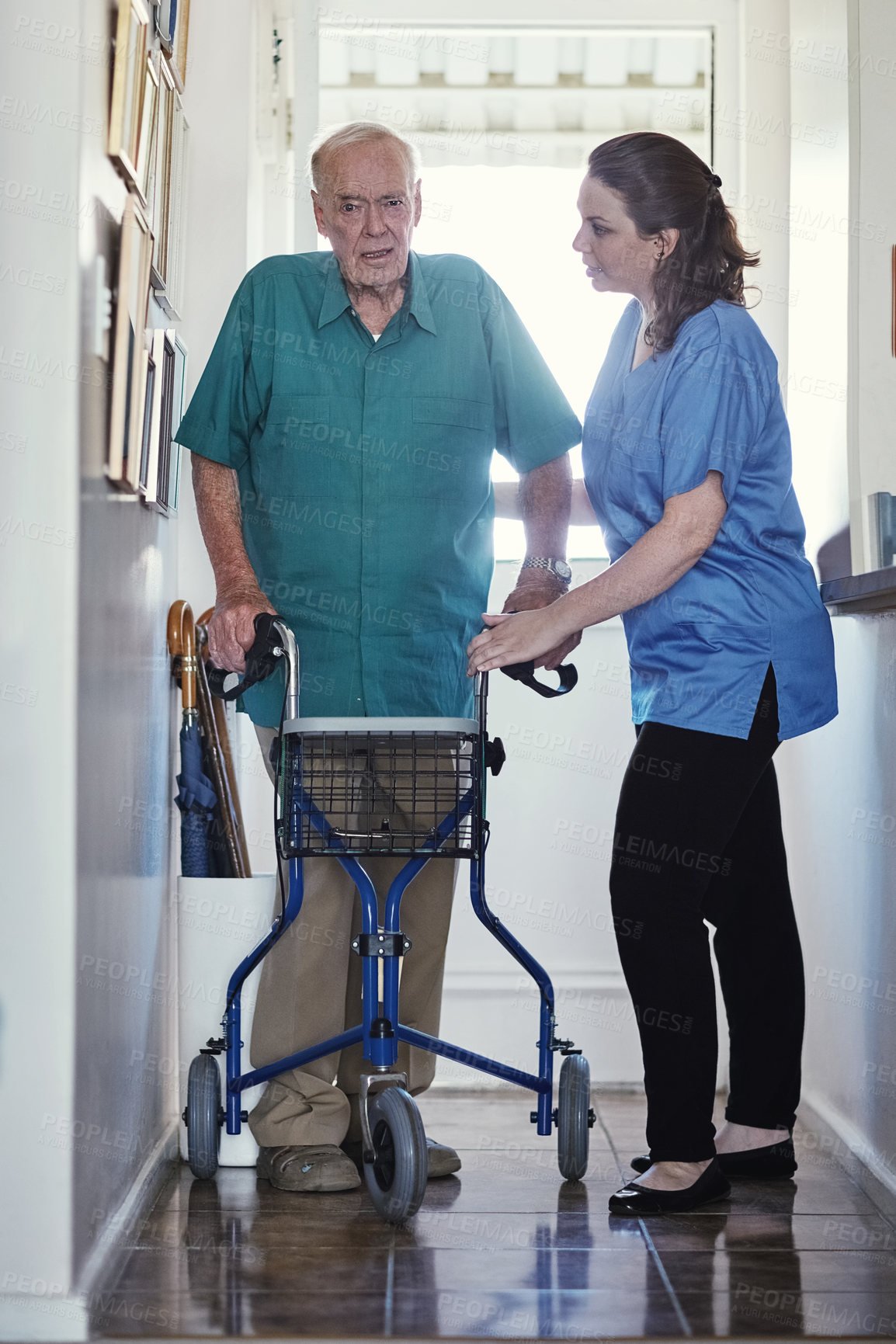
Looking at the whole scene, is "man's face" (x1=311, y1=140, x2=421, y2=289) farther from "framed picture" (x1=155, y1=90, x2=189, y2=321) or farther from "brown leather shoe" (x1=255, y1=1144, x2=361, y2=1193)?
"brown leather shoe" (x1=255, y1=1144, x2=361, y2=1193)

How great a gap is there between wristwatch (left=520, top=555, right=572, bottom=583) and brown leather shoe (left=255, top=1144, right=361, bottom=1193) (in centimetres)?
101

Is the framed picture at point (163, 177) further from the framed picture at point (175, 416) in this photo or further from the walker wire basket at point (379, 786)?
the walker wire basket at point (379, 786)

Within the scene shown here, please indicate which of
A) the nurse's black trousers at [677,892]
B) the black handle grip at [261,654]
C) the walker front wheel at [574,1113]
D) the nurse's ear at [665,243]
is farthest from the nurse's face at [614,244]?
the walker front wheel at [574,1113]

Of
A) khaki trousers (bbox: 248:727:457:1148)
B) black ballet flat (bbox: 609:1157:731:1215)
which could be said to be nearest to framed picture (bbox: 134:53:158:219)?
khaki trousers (bbox: 248:727:457:1148)

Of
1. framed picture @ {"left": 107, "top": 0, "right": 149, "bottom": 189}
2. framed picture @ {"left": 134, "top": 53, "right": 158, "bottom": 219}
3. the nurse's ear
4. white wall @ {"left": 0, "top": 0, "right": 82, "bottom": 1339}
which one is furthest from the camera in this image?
the nurse's ear

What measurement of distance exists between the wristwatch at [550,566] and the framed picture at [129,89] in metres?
0.85

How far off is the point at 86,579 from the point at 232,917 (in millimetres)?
868

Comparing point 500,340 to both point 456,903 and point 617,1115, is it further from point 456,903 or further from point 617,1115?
point 617,1115

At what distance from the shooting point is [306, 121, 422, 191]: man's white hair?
2.30 metres

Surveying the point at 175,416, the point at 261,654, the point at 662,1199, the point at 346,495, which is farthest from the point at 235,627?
the point at 662,1199

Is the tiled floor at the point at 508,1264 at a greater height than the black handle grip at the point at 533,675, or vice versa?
the black handle grip at the point at 533,675

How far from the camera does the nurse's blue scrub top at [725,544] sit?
2070 millimetres

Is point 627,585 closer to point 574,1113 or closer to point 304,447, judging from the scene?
point 304,447

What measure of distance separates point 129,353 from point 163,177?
23.4 inches
